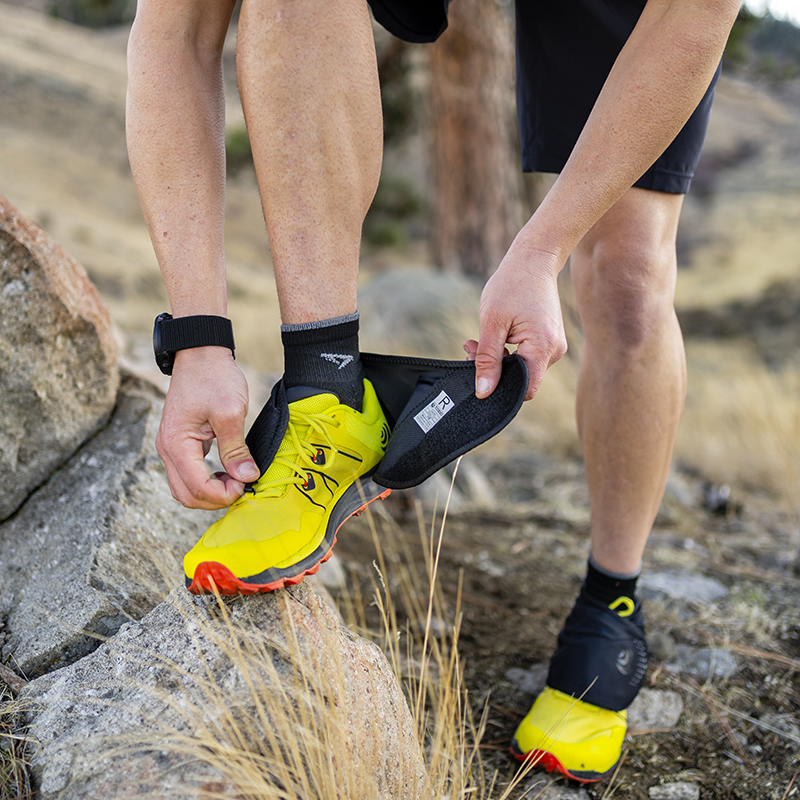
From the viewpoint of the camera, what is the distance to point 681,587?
209cm

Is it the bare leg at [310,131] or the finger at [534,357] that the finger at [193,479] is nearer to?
the bare leg at [310,131]

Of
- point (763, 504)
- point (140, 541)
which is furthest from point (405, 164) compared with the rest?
point (140, 541)

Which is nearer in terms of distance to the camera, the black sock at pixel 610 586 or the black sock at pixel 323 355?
the black sock at pixel 323 355

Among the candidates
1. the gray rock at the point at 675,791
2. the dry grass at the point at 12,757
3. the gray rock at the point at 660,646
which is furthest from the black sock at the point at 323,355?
the gray rock at the point at 660,646

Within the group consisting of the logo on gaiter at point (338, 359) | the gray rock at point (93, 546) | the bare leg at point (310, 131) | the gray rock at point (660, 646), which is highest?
the bare leg at point (310, 131)

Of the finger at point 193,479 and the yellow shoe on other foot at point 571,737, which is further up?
the finger at point 193,479

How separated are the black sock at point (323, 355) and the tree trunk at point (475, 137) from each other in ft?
15.2

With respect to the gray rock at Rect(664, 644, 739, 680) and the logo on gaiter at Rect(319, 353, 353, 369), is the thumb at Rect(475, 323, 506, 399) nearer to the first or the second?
the logo on gaiter at Rect(319, 353, 353, 369)

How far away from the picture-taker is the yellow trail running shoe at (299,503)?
104 centimetres

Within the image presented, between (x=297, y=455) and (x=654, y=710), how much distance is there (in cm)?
103

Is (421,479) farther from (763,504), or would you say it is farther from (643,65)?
(763,504)

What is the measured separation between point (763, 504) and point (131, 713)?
3.03m

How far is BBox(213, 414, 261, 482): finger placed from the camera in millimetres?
1119

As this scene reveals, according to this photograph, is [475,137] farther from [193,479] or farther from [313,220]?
[193,479]
